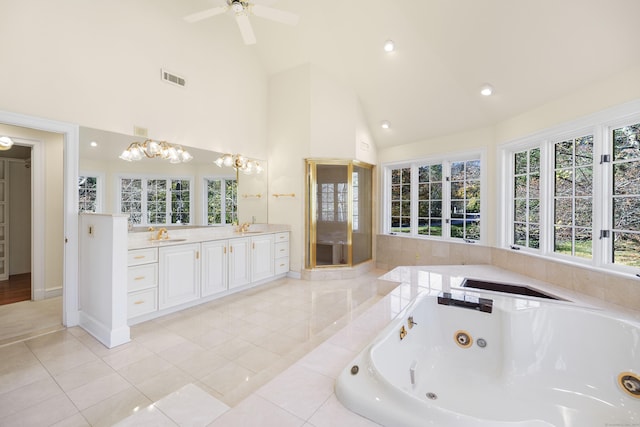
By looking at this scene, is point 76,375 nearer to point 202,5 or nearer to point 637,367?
point 637,367

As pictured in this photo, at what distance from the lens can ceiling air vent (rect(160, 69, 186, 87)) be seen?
3436 mm

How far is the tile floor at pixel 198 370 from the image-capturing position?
4.24 feet

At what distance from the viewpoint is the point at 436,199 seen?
4.79 meters

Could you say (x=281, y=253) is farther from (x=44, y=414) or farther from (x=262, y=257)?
(x=44, y=414)

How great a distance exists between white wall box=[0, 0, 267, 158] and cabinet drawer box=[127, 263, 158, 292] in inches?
59.8

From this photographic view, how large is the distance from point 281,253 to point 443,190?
2829 mm

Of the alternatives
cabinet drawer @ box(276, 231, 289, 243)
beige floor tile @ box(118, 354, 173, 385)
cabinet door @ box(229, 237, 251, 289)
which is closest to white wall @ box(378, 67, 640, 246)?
cabinet drawer @ box(276, 231, 289, 243)

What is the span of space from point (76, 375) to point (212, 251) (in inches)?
66.5

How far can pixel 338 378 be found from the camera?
135 cm

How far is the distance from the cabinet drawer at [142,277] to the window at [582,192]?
4.24 m

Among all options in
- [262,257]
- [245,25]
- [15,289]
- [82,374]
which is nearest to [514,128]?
[245,25]

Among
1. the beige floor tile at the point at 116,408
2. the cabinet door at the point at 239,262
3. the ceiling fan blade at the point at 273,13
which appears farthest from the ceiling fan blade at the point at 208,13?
the beige floor tile at the point at 116,408

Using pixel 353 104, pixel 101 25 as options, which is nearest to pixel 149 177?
pixel 101 25

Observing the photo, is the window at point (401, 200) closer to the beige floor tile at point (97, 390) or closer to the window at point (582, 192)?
the window at point (582, 192)
